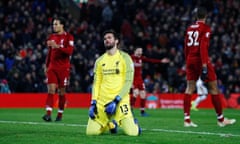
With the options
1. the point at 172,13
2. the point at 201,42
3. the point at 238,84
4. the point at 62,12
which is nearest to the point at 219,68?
the point at 238,84

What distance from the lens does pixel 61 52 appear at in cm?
1730

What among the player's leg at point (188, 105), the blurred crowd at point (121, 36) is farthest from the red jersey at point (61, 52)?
the blurred crowd at point (121, 36)

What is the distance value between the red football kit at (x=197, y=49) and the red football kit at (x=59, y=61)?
3698 mm

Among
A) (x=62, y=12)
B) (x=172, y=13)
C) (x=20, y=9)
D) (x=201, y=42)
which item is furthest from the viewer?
(x=172, y=13)

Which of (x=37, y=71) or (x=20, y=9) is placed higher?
(x=20, y=9)

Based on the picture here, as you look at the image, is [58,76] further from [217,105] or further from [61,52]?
[217,105]

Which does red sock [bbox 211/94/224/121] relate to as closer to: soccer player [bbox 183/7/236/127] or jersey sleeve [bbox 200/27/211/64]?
soccer player [bbox 183/7/236/127]

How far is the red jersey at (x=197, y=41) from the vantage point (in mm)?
14492

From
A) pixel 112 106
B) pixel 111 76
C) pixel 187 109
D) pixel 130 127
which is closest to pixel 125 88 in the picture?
pixel 111 76

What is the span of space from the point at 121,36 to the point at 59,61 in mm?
17354

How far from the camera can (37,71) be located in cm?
3019

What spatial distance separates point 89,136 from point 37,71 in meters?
19.1

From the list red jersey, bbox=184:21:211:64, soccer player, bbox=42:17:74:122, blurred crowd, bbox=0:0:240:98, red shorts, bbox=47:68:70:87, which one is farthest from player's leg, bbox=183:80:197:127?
blurred crowd, bbox=0:0:240:98

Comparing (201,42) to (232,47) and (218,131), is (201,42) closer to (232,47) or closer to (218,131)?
(218,131)
